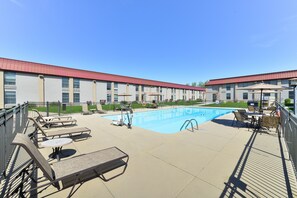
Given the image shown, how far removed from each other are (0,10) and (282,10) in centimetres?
1795

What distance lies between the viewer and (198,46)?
20203mm

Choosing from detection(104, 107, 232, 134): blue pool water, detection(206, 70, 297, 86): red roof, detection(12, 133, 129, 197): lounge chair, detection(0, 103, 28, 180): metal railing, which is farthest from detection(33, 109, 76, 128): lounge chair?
detection(206, 70, 297, 86): red roof

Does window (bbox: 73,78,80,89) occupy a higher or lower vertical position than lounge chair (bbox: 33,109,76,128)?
higher

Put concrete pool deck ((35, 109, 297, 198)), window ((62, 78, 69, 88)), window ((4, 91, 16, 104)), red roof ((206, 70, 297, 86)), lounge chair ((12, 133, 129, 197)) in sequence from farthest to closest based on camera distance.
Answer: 1. red roof ((206, 70, 297, 86))
2. window ((62, 78, 69, 88))
3. window ((4, 91, 16, 104))
4. concrete pool deck ((35, 109, 297, 198))
5. lounge chair ((12, 133, 129, 197))

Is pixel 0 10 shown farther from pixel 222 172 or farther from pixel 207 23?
pixel 207 23

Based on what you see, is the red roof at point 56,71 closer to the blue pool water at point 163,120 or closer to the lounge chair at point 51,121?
the blue pool water at point 163,120

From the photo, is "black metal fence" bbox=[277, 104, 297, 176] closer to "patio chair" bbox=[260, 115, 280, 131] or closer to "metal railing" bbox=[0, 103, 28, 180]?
"patio chair" bbox=[260, 115, 280, 131]

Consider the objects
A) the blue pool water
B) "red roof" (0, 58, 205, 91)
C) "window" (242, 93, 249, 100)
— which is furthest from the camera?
"window" (242, 93, 249, 100)

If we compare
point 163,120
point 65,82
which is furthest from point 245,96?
point 65,82

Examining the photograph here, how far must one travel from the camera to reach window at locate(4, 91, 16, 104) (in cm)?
1956

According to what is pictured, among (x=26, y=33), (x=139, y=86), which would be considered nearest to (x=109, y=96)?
(x=139, y=86)

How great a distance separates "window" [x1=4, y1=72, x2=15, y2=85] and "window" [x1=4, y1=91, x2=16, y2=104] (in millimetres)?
1550

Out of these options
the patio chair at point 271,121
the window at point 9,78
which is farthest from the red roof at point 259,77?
the window at point 9,78

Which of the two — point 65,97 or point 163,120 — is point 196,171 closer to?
point 163,120
